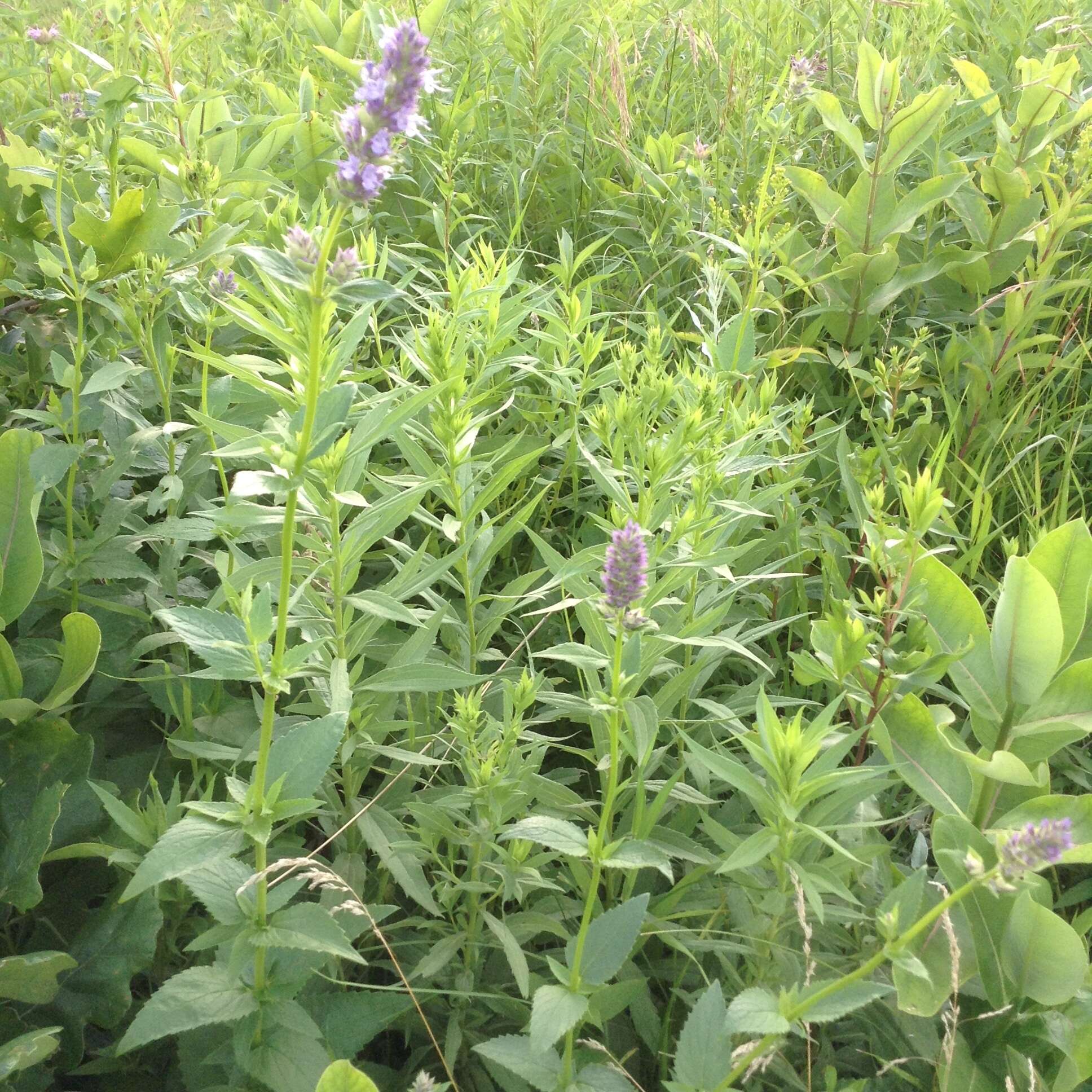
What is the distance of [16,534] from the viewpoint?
1.57 metres

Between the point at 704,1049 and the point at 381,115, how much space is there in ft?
3.74

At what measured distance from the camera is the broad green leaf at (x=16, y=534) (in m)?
1.56

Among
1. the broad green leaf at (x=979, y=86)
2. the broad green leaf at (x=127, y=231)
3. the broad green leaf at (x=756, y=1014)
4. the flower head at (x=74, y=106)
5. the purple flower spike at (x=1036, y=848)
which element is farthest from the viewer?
the broad green leaf at (x=979, y=86)

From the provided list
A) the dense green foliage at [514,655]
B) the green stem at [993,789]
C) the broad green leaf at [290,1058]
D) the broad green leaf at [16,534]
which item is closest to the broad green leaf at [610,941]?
the dense green foliage at [514,655]

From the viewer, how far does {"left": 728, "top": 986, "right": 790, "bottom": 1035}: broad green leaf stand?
40.6 inches

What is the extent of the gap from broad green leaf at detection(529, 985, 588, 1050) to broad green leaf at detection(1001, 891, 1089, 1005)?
0.61m

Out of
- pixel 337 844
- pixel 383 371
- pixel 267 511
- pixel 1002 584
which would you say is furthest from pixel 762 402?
pixel 337 844

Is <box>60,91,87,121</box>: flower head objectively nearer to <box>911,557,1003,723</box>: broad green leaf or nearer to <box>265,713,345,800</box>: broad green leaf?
<box>265,713,345,800</box>: broad green leaf

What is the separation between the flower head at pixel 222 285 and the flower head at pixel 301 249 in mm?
775

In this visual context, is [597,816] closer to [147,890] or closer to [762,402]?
[147,890]

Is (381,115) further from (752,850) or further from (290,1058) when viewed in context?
(290,1058)

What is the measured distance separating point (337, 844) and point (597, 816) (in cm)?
42

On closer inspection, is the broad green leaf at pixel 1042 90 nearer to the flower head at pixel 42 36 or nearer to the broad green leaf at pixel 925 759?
the broad green leaf at pixel 925 759

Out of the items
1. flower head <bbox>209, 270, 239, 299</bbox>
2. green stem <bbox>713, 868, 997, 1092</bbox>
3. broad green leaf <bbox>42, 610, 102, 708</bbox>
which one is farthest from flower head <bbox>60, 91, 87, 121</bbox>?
green stem <bbox>713, 868, 997, 1092</bbox>
